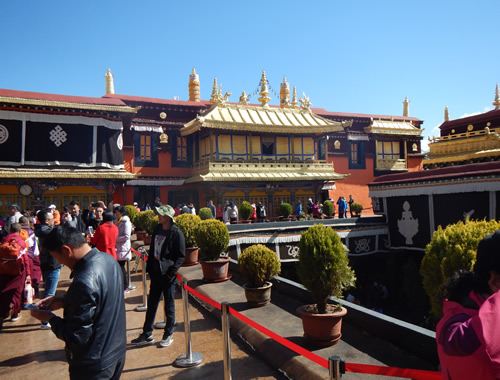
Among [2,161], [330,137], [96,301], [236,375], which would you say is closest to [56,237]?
[96,301]

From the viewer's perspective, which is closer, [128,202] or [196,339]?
[196,339]

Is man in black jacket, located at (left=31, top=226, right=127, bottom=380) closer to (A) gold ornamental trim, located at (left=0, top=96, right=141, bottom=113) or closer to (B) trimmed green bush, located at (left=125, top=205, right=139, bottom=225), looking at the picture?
(B) trimmed green bush, located at (left=125, top=205, right=139, bottom=225)

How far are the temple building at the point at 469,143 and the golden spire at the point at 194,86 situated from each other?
1708 centimetres

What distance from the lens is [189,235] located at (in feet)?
32.1

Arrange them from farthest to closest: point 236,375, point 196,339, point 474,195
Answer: point 474,195 → point 196,339 → point 236,375

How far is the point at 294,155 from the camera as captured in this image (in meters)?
25.6

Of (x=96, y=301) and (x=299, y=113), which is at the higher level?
(x=299, y=113)

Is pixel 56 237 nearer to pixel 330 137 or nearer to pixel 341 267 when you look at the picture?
pixel 341 267

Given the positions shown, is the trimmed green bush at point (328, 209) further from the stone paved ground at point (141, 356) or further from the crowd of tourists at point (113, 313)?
the crowd of tourists at point (113, 313)

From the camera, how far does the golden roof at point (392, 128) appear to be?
29.0m

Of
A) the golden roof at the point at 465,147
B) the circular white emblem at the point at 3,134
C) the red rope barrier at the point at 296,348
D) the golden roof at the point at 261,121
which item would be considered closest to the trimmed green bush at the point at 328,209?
the golden roof at the point at 261,121

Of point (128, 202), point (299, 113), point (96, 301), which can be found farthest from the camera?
point (299, 113)

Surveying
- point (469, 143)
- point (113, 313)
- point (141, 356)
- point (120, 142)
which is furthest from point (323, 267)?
point (469, 143)

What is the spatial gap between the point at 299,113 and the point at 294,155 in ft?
11.7
